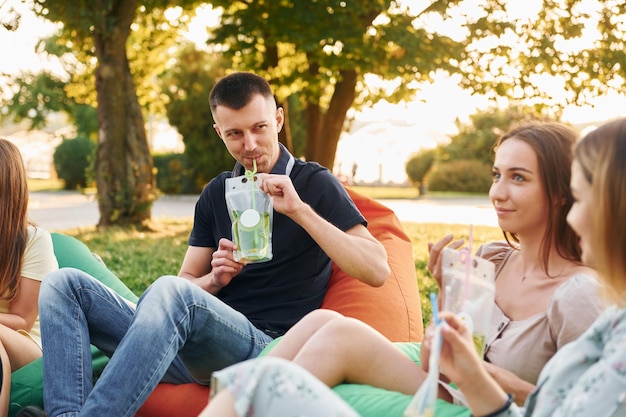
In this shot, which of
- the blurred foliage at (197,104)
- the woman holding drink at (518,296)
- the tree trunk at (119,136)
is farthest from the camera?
the blurred foliage at (197,104)

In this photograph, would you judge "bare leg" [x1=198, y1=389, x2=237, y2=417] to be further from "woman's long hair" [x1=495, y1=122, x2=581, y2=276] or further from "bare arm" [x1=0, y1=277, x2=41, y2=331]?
"bare arm" [x1=0, y1=277, x2=41, y2=331]

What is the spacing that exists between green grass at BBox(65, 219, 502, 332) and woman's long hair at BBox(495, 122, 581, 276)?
2825 mm

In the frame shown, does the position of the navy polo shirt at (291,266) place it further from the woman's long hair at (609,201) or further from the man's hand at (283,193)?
the woman's long hair at (609,201)

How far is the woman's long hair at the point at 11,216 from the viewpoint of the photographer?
126 inches

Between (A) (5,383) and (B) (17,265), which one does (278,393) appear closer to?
(A) (5,383)

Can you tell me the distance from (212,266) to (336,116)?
1002 cm

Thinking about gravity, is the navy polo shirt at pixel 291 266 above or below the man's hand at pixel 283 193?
below

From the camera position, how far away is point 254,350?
2959 mm

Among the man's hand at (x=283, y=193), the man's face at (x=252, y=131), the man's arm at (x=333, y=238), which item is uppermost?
the man's face at (x=252, y=131)

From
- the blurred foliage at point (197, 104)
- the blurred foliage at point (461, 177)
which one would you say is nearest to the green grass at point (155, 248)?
the blurred foliage at point (197, 104)

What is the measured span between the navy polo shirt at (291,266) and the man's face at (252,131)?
0.30 ft

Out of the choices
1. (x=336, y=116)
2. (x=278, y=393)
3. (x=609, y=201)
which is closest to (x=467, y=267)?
(x=609, y=201)

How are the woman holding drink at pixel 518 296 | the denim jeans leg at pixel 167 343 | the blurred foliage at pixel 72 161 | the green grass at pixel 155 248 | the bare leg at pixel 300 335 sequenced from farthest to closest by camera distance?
the blurred foliage at pixel 72 161
the green grass at pixel 155 248
the denim jeans leg at pixel 167 343
the bare leg at pixel 300 335
the woman holding drink at pixel 518 296

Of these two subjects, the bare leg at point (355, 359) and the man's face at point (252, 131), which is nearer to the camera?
the bare leg at point (355, 359)
